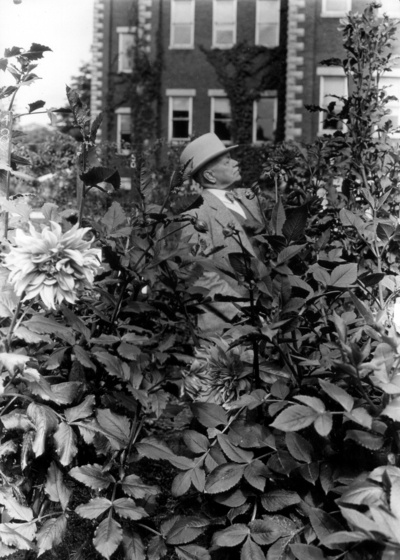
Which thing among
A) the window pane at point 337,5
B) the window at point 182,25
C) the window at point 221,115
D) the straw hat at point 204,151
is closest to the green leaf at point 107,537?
the straw hat at point 204,151

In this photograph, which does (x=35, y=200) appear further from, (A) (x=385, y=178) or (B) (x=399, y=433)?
(B) (x=399, y=433)

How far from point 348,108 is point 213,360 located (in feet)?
3.76

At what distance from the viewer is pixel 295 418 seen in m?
0.79

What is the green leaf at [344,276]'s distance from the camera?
942 mm

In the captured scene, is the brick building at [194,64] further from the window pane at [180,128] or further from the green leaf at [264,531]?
the green leaf at [264,531]

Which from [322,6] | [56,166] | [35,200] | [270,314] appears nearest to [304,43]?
[322,6]

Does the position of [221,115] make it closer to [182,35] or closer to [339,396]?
[182,35]

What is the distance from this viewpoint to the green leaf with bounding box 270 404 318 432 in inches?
30.6

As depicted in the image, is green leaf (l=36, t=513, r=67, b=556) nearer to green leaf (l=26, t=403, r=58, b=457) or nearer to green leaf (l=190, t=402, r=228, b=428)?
green leaf (l=26, t=403, r=58, b=457)

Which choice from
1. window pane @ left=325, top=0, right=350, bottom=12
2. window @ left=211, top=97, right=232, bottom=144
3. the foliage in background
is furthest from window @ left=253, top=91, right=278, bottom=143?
the foliage in background

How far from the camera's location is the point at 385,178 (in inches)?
61.4

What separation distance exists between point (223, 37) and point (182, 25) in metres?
1.19

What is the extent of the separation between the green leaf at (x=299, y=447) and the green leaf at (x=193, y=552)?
0.21m

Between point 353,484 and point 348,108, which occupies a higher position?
point 348,108
